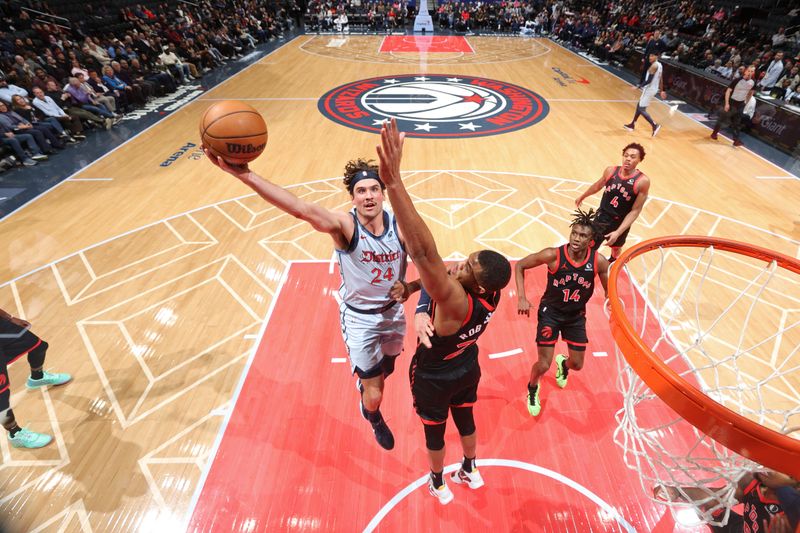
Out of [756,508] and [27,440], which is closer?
[756,508]

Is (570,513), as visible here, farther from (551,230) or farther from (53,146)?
(53,146)

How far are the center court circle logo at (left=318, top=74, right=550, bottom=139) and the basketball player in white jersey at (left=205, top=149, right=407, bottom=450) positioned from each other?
6690 mm

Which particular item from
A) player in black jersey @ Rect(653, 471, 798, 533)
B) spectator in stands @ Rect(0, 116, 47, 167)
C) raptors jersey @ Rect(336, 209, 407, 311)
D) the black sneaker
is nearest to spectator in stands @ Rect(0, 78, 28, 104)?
spectator in stands @ Rect(0, 116, 47, 167)

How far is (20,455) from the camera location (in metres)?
3.38

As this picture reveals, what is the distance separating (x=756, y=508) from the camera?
2146 millimetres

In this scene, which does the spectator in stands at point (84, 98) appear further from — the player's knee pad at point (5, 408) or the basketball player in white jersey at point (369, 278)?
the basketball player in white jersey at point (369, 278)

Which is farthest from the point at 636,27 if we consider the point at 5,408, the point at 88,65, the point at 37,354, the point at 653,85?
the point at 5,408

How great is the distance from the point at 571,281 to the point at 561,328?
432mm

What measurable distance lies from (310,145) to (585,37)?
A: 50.7 feet

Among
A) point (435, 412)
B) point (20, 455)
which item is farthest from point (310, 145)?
point (435, 412)

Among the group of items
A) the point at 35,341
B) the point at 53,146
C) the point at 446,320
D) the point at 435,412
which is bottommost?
the point at 53,146

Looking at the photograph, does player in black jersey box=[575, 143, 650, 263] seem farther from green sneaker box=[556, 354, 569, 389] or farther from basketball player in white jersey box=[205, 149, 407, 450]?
basketball player in white jersey box=[205, 149, 407, 450]

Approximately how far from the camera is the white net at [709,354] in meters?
2.67

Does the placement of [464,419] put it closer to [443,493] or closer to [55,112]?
[443,493]
